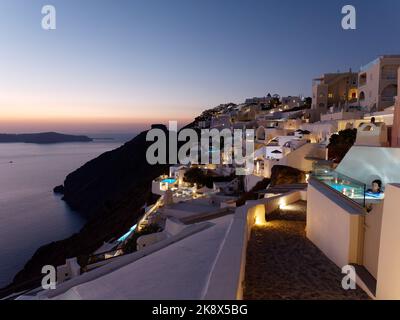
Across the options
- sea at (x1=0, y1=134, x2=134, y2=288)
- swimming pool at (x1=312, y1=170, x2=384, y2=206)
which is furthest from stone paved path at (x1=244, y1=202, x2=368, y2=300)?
sea at (x1=0, y1=134, x2=134, y2=288)

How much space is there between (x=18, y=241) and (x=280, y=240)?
40.3 metres

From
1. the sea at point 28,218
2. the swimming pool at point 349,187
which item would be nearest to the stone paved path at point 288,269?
the swimming pool at point 349,187

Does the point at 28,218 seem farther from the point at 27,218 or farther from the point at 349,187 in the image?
the point at 349,187

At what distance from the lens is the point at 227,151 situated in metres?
36.4

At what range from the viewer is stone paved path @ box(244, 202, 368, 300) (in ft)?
15.7

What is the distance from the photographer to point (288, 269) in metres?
5.61

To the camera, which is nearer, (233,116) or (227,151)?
(227,151)

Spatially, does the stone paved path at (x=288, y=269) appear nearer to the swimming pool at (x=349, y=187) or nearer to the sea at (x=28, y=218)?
the swimming pool at (x=349, y=187)

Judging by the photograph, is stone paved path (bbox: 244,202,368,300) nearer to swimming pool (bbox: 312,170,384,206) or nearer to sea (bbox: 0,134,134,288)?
swimming pool (bbox: 312,170,384,206)

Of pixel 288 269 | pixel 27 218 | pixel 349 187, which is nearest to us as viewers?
pixel 288 269

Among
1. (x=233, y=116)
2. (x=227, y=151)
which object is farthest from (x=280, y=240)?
(x=233, y=116)

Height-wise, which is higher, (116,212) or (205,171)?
(205,171)

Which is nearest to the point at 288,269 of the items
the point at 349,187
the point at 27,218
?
the point at 349,187
